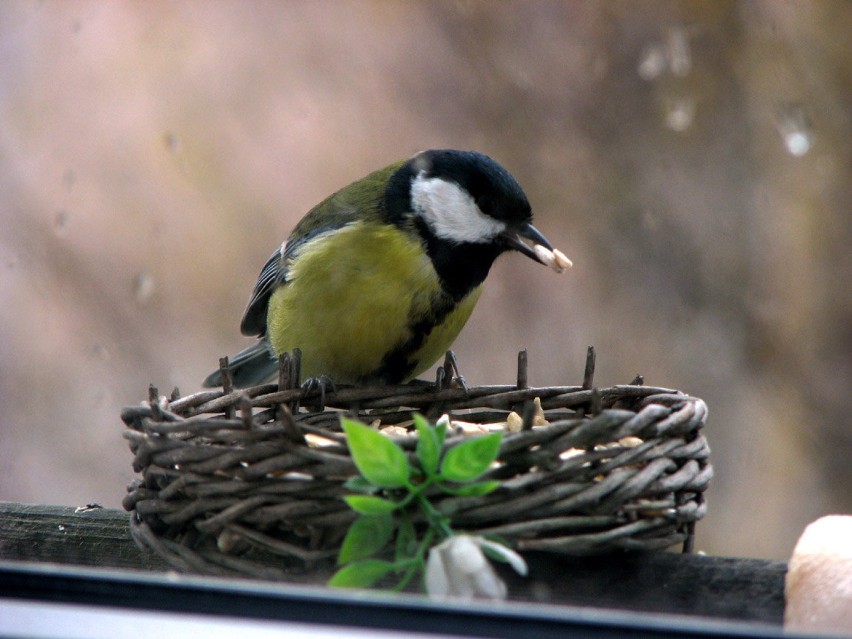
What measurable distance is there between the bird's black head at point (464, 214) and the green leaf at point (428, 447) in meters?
0.57

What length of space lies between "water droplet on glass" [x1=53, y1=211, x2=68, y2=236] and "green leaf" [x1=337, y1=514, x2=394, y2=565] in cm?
203

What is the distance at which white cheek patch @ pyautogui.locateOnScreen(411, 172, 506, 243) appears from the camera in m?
1.29

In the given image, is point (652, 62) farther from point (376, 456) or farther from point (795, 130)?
point (376, 456)

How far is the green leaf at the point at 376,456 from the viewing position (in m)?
0.74

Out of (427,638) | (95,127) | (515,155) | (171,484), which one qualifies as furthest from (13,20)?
(427,638)

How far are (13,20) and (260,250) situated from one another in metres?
0.85

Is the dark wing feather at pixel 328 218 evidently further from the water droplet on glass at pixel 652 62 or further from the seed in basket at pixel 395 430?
the water droplet on glass at pixel 652 62

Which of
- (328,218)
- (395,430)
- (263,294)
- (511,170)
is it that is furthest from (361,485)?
(511,170)

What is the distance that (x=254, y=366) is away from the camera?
169 centimetres

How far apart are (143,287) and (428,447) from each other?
6.56 feet

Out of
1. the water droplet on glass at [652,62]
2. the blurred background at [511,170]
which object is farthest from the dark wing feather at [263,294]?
the water droplet on glass at [652,62]

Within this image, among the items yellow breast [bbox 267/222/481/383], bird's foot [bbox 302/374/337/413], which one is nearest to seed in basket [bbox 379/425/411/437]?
bird's foot [bbox 302/374/337/413]

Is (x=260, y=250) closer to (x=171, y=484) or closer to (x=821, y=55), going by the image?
(x=821, y=55)

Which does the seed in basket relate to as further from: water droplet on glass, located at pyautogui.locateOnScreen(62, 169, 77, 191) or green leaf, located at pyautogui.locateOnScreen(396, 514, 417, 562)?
water droplet on glass, located at pyautogui.locateOnScreen(62, 169, 77, 191)
